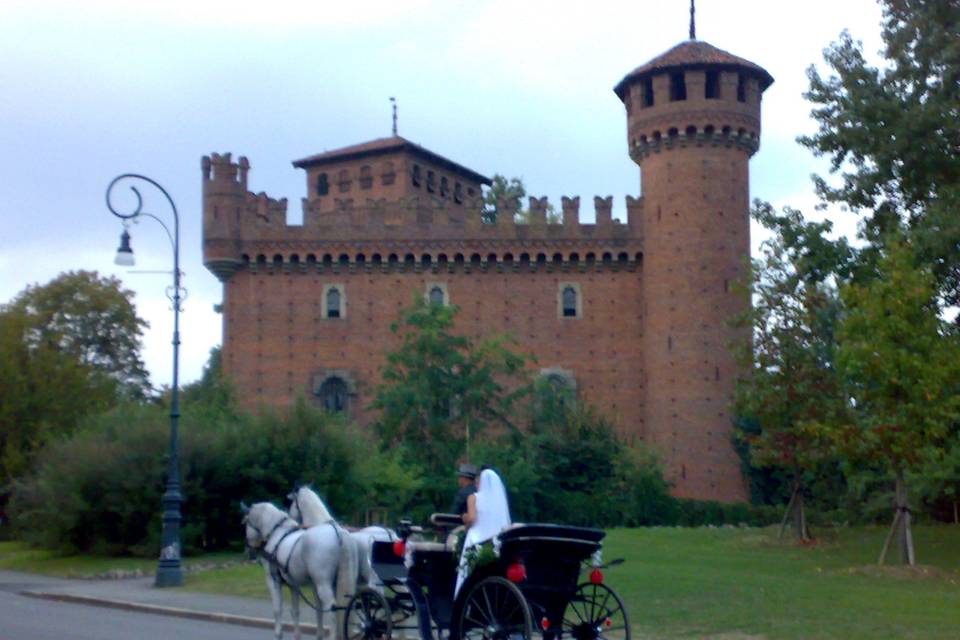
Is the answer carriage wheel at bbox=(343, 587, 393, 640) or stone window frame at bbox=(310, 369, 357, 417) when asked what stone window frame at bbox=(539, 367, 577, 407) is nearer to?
stone window frame at bbox=(310, 369, 357, 417)

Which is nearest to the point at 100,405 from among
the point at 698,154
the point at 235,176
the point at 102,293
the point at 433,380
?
the point at 433,380

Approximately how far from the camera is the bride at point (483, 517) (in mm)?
11156

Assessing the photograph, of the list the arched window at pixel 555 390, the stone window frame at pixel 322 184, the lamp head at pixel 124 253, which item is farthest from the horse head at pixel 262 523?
the stone window frame at pixel 322 184

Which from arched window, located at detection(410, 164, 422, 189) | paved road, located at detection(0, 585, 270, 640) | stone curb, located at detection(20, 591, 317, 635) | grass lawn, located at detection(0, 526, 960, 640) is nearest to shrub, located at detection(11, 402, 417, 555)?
grass lawn, located at detection(0, 526, 960, 640)

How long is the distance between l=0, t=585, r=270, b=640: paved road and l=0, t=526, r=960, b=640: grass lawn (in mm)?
2564

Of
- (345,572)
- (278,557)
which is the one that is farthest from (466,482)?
(278,557)

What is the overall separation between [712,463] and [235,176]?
23947mm

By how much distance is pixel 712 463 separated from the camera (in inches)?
1967

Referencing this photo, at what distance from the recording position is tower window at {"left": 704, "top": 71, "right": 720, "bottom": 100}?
51.8 meters

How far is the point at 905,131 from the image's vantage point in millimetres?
25188

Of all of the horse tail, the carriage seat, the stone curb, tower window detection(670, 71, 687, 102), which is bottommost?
the stone curb

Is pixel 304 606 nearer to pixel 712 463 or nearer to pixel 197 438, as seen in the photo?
pixel 197 438

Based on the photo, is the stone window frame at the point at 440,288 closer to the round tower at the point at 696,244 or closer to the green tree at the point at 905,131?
the round tower at the point at 696,244

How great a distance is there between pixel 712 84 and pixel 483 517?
43.4m
